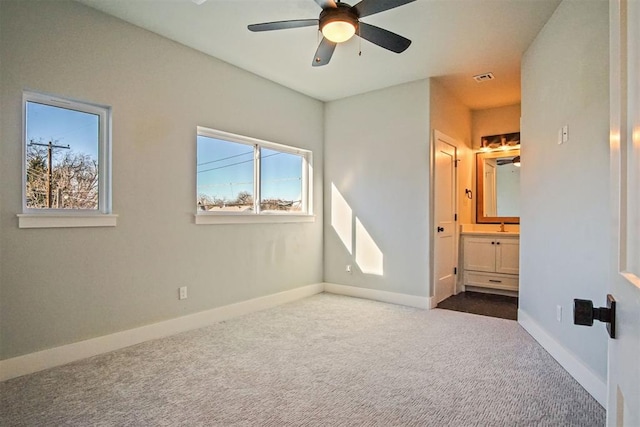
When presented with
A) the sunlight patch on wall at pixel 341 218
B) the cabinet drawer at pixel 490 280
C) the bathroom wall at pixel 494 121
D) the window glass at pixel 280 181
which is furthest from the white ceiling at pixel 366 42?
the cabinet drawer at pixel 490 280

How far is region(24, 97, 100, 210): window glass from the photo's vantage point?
257 centimetres

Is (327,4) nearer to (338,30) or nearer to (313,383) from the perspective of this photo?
(338,30)

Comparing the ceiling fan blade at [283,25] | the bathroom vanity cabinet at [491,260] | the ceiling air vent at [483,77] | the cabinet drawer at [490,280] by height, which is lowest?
the cabinet drawer at [490,280]

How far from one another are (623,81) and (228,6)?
2.78 m

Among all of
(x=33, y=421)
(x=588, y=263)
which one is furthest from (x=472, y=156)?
(x=33, y=421)

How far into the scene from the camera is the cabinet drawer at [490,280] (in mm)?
4815

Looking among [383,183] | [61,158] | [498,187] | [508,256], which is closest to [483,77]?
[383,183]

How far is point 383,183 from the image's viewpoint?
455cm

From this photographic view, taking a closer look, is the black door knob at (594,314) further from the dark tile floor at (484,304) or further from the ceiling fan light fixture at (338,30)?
the dark tile floor at (484,304)

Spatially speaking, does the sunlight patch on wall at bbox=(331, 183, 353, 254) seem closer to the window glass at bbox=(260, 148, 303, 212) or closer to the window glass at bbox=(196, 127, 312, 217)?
the window glass at bbox=(196, 127, 312, 217)

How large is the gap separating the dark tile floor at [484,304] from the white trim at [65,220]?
12.0 ft

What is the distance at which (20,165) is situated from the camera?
2.44 m

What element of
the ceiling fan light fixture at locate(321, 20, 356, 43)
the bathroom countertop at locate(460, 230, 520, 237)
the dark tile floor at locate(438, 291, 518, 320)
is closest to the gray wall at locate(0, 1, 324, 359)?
the ceiling fan light fixture at locate(321, 20, 356, 43)

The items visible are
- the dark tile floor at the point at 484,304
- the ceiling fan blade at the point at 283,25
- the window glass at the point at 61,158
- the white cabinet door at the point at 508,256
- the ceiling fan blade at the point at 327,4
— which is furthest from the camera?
the white cabinet door at the point at 508,256
